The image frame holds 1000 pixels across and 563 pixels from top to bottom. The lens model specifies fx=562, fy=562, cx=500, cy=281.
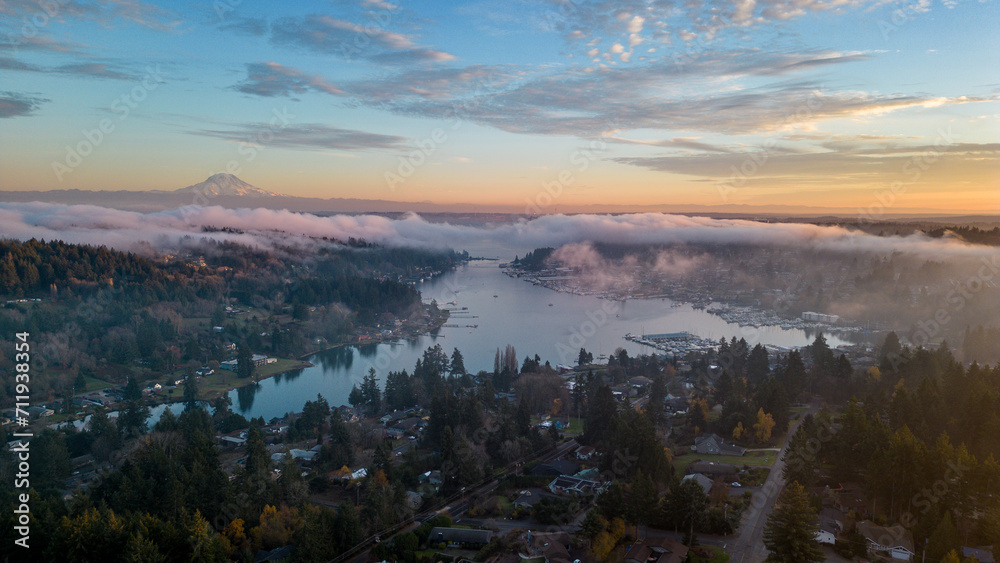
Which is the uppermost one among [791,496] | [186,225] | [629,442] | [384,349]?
[186,225]

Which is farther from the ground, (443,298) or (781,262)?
(781,262)

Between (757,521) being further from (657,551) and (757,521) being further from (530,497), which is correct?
(530,497)

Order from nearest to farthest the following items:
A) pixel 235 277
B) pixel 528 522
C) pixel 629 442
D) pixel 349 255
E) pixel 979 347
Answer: pixel 528 522 → pixel 629 442 → pixel 979 347 → pixel 235 277 → pixel 349 255

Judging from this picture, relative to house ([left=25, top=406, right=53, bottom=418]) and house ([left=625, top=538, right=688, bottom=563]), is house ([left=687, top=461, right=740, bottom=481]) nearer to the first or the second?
house ([left=625, top=538, right=688, bottom=563])

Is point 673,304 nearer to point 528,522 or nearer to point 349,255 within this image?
point 349,255

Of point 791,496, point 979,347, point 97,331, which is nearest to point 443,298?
point 97,331

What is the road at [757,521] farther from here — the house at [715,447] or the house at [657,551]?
the house at [715,447]

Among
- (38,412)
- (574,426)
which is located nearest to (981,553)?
(574,426)
